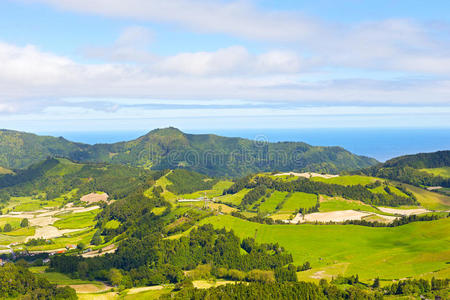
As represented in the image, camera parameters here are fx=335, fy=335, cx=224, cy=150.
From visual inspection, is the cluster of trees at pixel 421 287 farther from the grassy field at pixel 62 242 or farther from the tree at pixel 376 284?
the grassy field at pixel 62 242

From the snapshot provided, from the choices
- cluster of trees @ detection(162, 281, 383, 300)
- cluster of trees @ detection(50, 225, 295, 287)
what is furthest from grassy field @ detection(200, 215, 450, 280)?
cluster of trees @ detection(162, 281, 383, 300)

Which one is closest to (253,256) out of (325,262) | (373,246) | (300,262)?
(300,262)

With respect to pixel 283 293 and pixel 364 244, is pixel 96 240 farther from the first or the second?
pixel 364 244

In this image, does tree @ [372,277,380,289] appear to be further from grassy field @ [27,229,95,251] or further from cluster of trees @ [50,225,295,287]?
grassy field @ [27,229,95,251]

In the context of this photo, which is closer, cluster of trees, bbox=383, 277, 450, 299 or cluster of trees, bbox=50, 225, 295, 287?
cluster of trees, bbox=383, 277, 450, 299

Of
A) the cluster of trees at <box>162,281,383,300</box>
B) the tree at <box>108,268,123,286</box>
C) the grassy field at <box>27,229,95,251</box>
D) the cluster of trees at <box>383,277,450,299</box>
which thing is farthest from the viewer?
the grassy field at <box>27,229,95,251</box>

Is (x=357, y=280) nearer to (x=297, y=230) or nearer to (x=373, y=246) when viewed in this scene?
(x=373, y=246)
